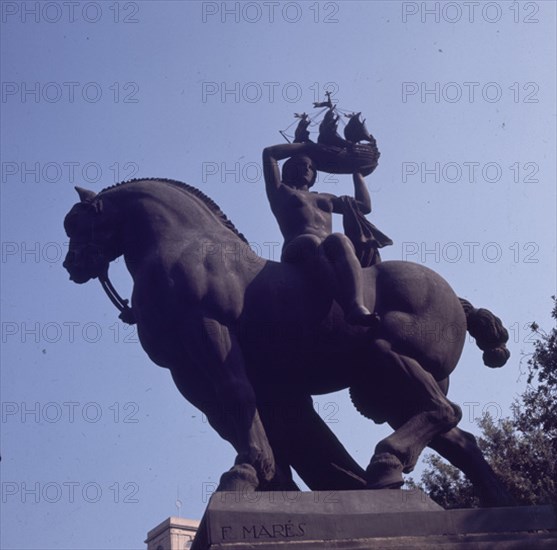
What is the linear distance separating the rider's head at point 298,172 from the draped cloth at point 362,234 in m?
0.44

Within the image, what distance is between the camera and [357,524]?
8914 millimetres

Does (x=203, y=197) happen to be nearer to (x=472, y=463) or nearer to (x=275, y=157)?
(x=275, y=157)

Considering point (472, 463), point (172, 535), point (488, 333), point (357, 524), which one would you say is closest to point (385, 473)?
point (357, 524)

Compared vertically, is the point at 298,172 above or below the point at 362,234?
above

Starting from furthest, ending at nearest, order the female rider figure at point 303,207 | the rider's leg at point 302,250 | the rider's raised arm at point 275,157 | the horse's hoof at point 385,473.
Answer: the rider's raised arm at point 275,157 < the rider's leg at point 302,250 < the female rider figure at point 303,207 < the horse's hoof at point 385,473

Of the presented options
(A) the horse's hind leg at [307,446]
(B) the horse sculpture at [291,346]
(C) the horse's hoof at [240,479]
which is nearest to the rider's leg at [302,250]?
(B) the horse sculpture at [291,346]

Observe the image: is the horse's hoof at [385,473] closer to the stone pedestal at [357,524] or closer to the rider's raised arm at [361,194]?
the stone pedestal at [357,524]

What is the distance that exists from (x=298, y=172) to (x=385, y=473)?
12.0ft

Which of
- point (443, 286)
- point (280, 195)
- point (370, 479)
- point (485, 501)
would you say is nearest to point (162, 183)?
point (280, 195)

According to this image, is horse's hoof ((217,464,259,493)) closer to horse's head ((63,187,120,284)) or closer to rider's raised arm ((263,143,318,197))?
horse's head ((63,187,120,284))

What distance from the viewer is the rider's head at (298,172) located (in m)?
11.8

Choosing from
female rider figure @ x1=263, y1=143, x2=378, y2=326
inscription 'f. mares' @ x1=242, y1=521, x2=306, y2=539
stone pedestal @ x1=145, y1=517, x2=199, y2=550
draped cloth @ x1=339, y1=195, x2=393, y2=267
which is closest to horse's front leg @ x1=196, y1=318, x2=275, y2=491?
inscription 'f. mares' @ x1=242, y1=521, x2=306, y2=539

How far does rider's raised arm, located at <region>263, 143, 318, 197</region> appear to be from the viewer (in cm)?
1170

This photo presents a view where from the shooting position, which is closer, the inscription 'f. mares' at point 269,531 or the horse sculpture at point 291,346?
the inscription 'f. mares' at point 269,531
